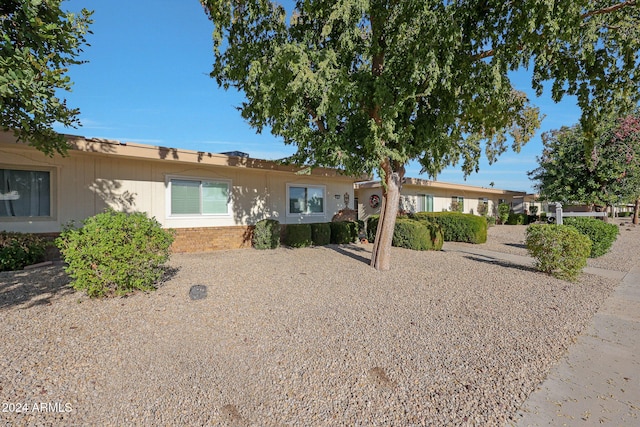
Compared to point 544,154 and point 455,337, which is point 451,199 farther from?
point 455,337

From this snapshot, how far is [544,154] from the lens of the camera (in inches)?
741

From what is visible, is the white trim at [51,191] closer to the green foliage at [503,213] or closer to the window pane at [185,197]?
the window pane at [185,197]

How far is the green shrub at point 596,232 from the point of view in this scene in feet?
36.1

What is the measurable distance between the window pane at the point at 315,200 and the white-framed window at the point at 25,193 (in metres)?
8.29

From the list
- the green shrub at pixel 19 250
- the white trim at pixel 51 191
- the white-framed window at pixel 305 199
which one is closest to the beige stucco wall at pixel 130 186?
the white trim at pixel 51 191

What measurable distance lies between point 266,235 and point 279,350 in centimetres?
780

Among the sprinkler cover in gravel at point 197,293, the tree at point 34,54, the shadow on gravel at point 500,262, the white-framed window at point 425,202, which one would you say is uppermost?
the tree at point 34,54

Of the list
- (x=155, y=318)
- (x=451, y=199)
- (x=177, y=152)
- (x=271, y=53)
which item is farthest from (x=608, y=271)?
(x=451, y=199)

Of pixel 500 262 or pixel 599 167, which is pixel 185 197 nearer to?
pixel 500 262

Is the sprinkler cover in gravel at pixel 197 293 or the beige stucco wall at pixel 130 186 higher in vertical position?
the beige stucco wall at pixel 130 186

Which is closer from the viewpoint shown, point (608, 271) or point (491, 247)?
point (608, 271)

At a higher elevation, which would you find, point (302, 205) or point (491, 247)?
point (302, 205)

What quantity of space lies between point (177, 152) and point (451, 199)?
20276 mm

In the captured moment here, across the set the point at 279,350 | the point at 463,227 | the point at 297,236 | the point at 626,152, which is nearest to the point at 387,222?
the point at 297,236
